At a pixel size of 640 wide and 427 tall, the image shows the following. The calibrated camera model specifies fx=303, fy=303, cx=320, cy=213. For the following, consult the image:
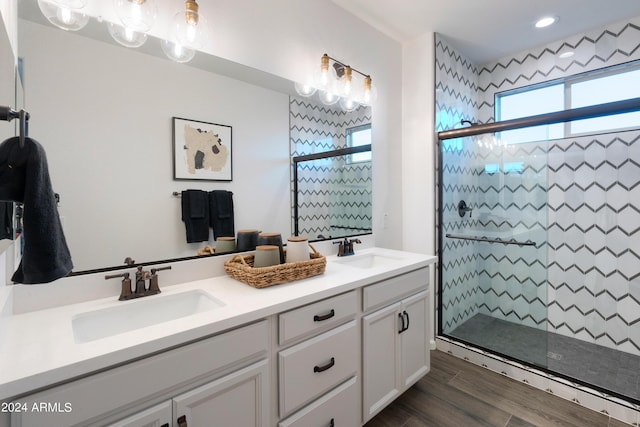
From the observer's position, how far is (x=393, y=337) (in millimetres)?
1705

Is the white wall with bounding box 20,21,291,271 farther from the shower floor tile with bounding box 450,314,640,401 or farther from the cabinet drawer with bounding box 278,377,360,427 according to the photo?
the shower floor tile with bounding box 450,314,640,401

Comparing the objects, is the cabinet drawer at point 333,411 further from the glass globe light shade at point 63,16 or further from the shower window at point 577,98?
the shower window at point 577,98

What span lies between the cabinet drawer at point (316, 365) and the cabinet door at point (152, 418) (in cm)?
41

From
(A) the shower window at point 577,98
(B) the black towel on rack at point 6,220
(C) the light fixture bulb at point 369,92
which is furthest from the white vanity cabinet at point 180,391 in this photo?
(A) the shower window at point 577,98

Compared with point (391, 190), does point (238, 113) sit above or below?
above

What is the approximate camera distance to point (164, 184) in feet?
4.50

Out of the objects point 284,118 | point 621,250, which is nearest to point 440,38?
point 284,118

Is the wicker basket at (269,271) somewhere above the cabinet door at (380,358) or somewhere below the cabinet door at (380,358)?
above

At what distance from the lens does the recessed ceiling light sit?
7.47 ft

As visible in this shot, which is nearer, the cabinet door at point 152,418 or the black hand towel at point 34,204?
the black hand towel at point 34,204

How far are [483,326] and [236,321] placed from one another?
2538 millimetres

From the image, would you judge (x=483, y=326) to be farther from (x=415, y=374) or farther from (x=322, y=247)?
(x=322, y=247)

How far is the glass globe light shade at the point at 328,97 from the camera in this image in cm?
204

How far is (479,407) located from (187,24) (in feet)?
8.52
